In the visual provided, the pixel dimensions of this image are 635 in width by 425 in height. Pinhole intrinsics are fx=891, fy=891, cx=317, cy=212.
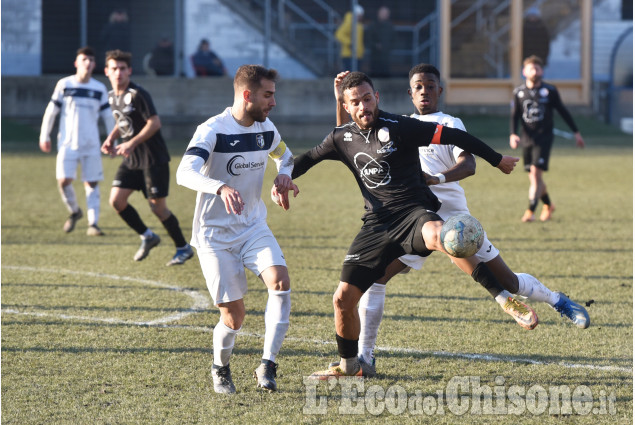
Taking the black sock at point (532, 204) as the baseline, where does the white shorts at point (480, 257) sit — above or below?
below

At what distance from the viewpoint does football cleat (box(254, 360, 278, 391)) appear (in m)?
5.05

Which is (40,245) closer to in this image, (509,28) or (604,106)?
(509,28)

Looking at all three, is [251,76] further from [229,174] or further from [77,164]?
[77,164]

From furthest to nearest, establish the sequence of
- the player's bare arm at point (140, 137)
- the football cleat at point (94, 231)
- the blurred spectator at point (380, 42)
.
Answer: the blurred spectator at point (380, 42) → the football cleat at point (94, 231) → the player's bare arm at point (140, 137)

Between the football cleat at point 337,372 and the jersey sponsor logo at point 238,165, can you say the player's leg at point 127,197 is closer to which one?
the jersey sponsor logo at point 238,165

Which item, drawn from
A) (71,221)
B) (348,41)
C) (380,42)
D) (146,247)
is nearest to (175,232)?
(146,247)

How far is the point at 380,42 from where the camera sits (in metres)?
25.2

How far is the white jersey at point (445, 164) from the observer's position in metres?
5.95

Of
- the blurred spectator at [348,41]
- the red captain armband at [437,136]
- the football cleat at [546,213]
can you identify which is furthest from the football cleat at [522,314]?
the blurred spectator at [348,41]

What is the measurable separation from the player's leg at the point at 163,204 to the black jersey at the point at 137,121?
11 cm

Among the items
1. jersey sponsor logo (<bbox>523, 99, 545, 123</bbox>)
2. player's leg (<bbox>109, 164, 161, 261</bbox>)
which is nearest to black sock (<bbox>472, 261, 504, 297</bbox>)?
player's leg (<bbox>109, 164, 161, 261</bbox>)

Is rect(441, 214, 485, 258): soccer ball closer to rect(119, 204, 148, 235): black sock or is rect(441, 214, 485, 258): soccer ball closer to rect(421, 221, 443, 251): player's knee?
rect(421, 221, 443, 251): player's knee

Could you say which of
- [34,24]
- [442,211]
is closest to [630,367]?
[442,211]

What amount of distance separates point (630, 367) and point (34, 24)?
22650mm
